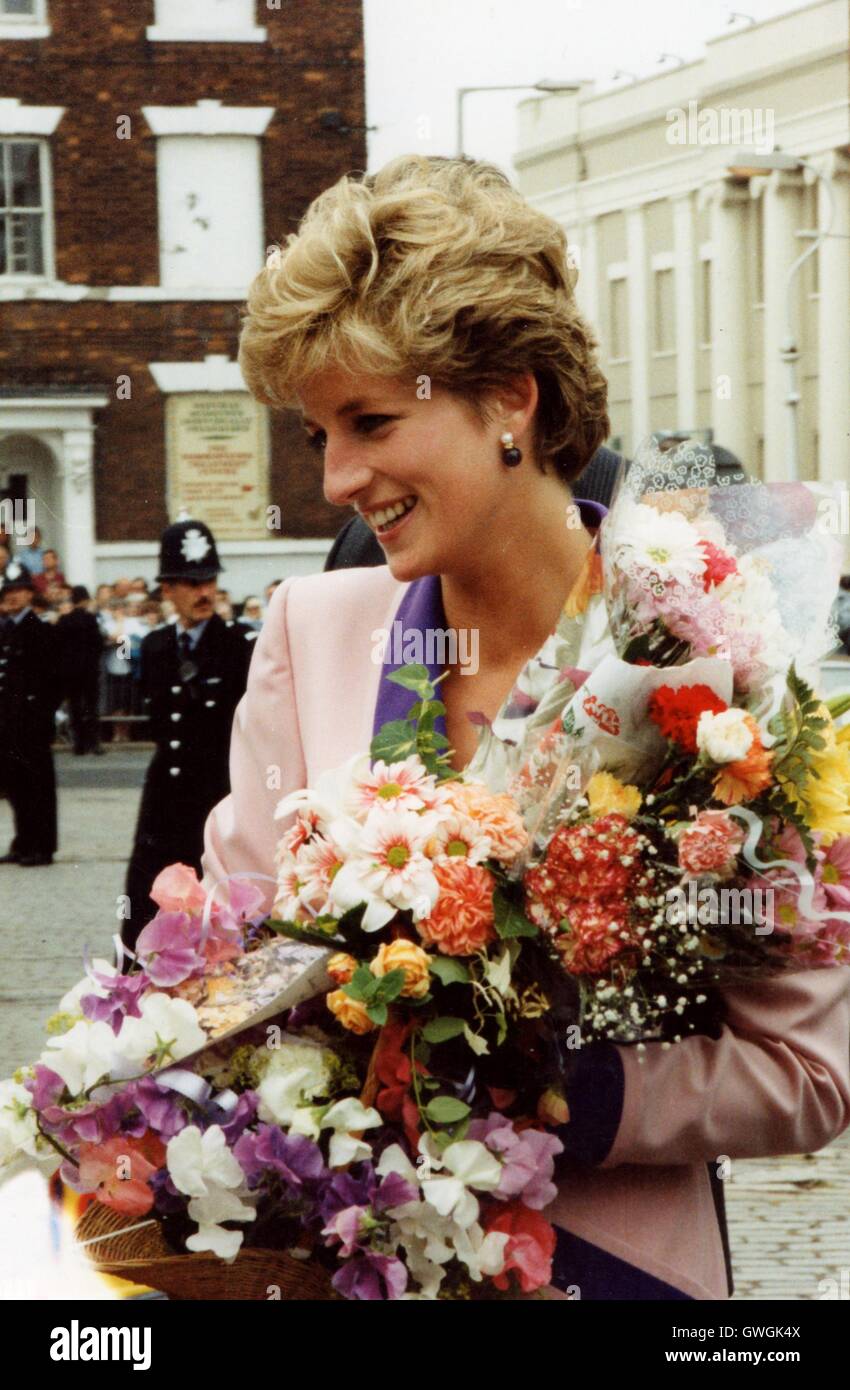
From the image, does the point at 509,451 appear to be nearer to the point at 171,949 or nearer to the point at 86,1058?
the point at 171,949

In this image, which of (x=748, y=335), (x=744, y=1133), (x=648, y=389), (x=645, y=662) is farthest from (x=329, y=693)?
(x=748, y=335)

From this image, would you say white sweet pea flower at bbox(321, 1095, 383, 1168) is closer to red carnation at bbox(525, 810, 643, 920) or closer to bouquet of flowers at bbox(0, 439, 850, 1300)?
bouquet of flowers at bbox(0, 439, 850, 1300)

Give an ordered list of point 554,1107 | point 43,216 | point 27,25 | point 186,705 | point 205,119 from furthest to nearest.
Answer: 1. point 43,216
2. point 205,119
3. point 27,25
4. point 186,705
5. point 554,1107

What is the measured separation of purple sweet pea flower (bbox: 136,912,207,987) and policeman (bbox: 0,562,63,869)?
30.0 ft

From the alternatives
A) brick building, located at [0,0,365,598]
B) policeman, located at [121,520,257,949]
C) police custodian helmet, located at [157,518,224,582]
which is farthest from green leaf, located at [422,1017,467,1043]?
brick building, located at [0,0,365,598]

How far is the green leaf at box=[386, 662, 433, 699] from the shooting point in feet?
6.49

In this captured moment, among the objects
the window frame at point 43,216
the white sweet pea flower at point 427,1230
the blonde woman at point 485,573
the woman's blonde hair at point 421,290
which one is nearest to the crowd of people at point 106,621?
the window frame at point 43,216

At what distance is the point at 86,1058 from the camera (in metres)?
1.84

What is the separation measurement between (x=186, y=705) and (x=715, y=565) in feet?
15.2

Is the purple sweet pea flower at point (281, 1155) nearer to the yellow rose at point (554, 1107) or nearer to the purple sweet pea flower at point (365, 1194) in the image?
the purple sweet pea flower at point (365, 1194)

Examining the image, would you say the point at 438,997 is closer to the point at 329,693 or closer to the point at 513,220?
the point at 329,693

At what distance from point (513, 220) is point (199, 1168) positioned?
3.09 feet

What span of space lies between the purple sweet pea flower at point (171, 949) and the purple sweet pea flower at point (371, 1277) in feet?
0.93

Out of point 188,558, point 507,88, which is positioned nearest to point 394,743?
point 507,88
